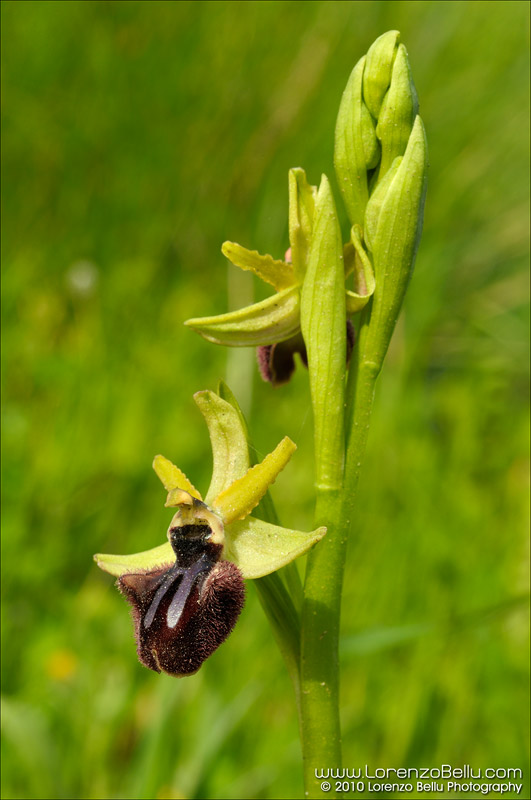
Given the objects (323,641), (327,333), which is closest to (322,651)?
(323,641)

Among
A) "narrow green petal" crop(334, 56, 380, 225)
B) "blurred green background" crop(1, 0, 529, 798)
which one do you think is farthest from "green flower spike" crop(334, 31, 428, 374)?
"blurred green background" crop(1, 0, 529, 798)

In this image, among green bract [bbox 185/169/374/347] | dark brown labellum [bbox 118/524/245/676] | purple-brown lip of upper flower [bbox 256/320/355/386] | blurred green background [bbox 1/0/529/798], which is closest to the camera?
dark brown labellum [bbox 118/524/245/676]

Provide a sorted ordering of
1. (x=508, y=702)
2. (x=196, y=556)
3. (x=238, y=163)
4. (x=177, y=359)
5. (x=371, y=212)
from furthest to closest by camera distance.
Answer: (x=238, y=163)
(x=177, y=359)
(x=508, y=702)
(x=371, y=212)
(x=196, y=556)

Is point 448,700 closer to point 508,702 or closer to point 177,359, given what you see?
point 508,702

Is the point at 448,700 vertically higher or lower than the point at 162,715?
lower

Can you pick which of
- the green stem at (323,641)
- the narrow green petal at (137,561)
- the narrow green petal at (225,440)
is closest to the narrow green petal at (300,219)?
the narrow green petal at (225,440)

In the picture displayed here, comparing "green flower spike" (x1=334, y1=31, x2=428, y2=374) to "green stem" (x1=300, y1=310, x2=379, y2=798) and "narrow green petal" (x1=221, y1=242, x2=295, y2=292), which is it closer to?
"narrow green petal" (x1=221, y1=242, x2=295, y2=292)

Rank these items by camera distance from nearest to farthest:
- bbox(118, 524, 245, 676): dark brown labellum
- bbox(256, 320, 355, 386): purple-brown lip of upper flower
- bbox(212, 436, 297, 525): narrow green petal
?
bbox(118, 524, 245, 676): dark brown labellum, bbox(212, 436, 297, 525): narrow green petal, bbox(256, 320, 355, 386): purple-brown lip of upper flower

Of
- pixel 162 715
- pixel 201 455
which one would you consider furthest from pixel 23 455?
pixel 162 715
